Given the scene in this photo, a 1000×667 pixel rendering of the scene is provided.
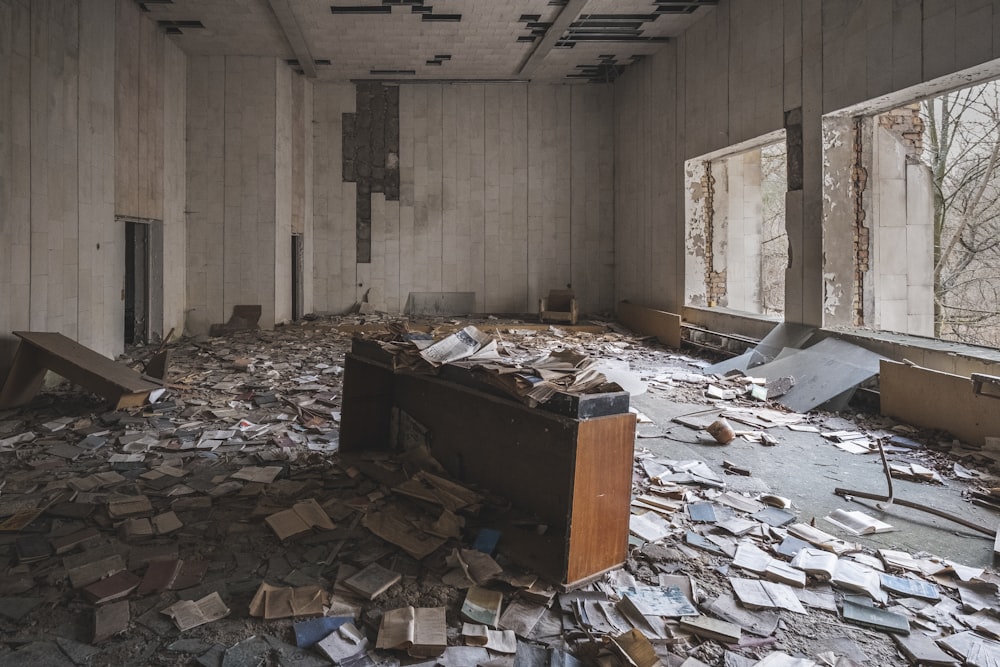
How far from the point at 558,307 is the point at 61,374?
8667mm

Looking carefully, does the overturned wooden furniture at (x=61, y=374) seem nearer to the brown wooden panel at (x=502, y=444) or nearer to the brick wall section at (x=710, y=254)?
the brown wooden panel at (x=502, y=444)

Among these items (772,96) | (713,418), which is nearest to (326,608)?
(713,418)

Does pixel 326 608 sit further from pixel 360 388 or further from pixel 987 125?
pixel 987 125

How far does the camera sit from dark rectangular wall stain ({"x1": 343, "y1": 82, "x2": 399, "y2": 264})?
492 inches

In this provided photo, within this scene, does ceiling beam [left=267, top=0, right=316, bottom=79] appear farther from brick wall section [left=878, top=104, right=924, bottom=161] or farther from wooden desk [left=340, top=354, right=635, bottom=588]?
brick wall section [left=878, top=104, right=924, bottom=161]

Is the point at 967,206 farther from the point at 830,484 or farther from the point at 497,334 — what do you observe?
the point at 830,484

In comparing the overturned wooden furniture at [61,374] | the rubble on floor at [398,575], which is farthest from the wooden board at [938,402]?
the overturned wooden furniture at [61,374]

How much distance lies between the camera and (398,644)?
2121 mm

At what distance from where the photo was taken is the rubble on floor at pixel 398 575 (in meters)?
2.14

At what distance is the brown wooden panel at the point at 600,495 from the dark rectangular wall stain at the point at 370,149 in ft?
35.5

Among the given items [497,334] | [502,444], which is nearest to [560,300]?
[497,334]

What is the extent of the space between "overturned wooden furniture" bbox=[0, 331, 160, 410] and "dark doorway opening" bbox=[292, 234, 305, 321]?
6.35 metres

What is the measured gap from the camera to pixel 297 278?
12109mm

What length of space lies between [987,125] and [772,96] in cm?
498
